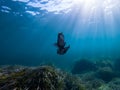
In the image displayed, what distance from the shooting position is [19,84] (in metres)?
2.28

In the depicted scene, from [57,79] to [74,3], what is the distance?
100ft

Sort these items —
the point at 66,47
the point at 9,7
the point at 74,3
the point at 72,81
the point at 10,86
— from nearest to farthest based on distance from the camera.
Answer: the point at 10,86 < the point at 66,47 < the point at 72,81 < the point at 9,7 < the point at 74,3

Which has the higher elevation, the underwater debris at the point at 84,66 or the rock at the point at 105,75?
the underwater debris at the point at 84,66

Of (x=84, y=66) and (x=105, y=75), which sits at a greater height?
(x=84, y=66)

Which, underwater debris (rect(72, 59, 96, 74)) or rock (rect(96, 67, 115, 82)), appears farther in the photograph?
underwater debris (rect(72, 59, 96, 74))

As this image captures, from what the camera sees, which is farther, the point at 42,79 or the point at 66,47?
the point at 66,47

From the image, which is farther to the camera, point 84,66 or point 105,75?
point 84,66

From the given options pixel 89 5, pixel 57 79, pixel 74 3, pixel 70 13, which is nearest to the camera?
pixel 57 79

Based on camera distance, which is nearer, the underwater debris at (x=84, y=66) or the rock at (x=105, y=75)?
the rock at (x=105, y=75)

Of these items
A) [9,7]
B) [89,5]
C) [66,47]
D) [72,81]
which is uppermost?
[89,5]

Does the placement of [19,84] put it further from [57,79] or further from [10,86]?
[57,79]

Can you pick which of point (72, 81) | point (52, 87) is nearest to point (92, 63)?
point (72, 81)

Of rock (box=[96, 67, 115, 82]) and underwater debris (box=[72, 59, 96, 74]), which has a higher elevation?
underwater debris (box=[72, 59, 96, 74])

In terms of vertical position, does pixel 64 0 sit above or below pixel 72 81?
above
